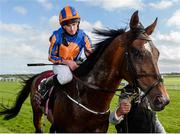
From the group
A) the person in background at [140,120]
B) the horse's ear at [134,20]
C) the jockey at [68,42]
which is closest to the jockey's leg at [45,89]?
the jockey at [68,42]

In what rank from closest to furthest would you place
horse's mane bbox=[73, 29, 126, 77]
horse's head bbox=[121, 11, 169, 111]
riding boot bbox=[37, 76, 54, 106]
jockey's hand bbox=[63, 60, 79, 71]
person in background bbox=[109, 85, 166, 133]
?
horse's head bbox=[121, 11, 169, 111]
horse's mane bbox=[73, 29, 126, 77]
jockey's hand bbox=[63, 60, 79, 71]
person in background bbox=[109, 85, 166, 133]
riding boot bbox=[37, 76, 54, 106]

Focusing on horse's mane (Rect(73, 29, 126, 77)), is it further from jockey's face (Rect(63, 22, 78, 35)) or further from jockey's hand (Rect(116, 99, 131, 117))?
jockey's hand (Rect(116, 99, 131, 117))

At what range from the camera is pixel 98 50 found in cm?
514

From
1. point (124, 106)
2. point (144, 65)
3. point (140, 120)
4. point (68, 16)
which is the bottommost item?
point (140, 120)

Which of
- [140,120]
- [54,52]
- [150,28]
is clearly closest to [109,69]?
[150,28]

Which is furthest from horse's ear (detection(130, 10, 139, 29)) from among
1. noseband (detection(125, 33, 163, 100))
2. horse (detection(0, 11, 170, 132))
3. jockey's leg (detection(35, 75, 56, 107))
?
jockey's leg (detection(35, 75, 56, 107))

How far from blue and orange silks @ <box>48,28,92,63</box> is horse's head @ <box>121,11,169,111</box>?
45.8 inches

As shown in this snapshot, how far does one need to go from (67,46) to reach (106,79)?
1.05 metres

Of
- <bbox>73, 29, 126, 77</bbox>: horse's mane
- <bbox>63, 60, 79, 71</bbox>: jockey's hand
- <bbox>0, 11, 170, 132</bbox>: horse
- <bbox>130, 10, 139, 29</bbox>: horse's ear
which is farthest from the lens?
<bbox>63, 60, 79, 71</bbox>: jockey's hand

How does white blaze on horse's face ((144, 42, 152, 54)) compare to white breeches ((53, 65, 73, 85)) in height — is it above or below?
above

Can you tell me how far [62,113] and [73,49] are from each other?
105 centimetres

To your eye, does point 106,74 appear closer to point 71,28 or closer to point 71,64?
point 71,64

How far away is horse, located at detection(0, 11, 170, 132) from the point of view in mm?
4273

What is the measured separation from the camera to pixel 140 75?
4312 millimetres
